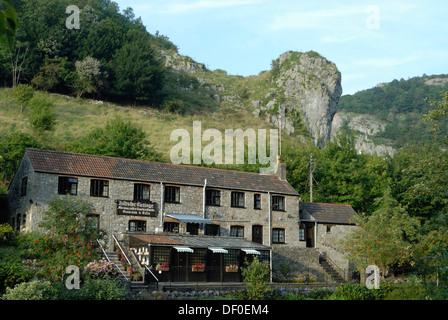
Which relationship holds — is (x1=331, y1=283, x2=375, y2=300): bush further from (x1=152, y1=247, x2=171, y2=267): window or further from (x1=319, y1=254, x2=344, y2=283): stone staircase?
(x1=319, y1=254, x2=344, y2=283): stone staircase

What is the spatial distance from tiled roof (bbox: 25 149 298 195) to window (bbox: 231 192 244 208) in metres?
0.51

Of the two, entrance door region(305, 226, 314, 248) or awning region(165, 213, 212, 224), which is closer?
awning region(165, 213, 212, 224)

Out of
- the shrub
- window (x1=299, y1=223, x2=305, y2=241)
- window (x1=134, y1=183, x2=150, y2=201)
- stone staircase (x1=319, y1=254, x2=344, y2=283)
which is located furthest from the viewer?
window (x1=299, y1=223, x2=305, y2=241)

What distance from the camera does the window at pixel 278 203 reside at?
37.8 m

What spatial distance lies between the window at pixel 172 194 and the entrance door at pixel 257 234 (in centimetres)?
628

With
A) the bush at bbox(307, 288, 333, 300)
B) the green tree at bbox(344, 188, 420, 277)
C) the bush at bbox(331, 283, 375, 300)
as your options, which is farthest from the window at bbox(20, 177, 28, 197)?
the green tree at bbox(344, 188, 420, 277)

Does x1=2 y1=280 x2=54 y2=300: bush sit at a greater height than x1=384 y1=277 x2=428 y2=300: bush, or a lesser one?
greater

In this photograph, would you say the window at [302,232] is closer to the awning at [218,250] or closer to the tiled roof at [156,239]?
the awning at [218,250]

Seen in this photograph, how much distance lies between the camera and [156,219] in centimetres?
3281

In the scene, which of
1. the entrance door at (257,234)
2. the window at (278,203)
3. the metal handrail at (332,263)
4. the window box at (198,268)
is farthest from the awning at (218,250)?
the metal handrail at (332,263)

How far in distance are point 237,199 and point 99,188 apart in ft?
33.4

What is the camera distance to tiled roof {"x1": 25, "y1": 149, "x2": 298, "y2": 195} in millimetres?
30894

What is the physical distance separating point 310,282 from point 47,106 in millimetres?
35590
